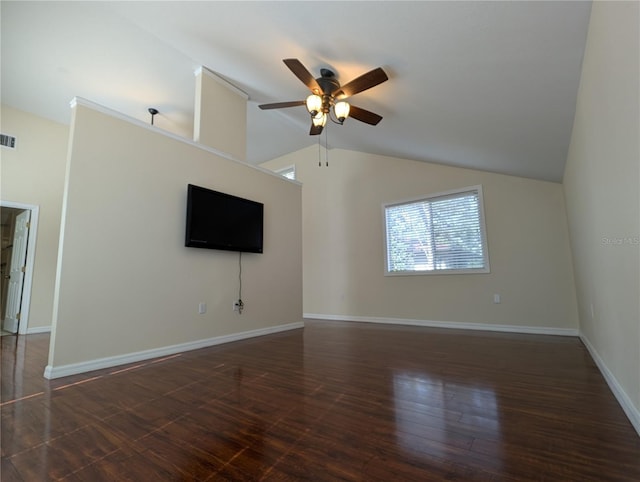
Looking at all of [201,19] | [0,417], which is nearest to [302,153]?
[201,19]

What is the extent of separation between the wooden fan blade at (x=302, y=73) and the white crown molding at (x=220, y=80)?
Answer: 5.98 feet

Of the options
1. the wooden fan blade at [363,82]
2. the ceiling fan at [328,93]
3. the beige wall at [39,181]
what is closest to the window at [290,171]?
the ceiling fan at [328,93]

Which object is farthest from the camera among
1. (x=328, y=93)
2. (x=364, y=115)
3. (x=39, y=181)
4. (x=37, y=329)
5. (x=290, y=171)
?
(x=290, y=171)

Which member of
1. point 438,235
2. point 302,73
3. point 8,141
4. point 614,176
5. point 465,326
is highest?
point 8,141

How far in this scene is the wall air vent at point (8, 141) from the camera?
4.61 metres

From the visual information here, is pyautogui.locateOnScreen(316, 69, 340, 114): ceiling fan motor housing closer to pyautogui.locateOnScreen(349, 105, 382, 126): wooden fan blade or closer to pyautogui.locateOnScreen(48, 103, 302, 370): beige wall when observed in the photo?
pyautogui.locateOnScreen(349, 105, 382, 126): wooden fan blade

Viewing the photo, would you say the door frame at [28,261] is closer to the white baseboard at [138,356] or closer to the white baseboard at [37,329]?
the white baseboard at [37,329]

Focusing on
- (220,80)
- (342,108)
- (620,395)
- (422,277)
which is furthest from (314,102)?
(422,277)

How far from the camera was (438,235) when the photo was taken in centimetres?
497

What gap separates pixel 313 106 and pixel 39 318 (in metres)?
5.58

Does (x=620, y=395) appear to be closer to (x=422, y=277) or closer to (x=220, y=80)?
(x=422, y=277)

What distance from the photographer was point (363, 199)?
588 cm

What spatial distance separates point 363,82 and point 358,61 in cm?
22

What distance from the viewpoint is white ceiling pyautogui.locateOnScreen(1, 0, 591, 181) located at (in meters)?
1.90
